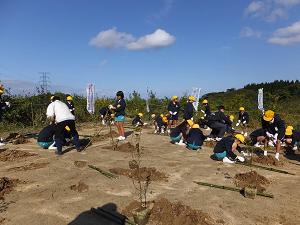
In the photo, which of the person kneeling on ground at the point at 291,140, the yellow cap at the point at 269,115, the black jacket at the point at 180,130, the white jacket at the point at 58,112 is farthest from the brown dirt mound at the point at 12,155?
the person kneeling on ground at the point at 291,140

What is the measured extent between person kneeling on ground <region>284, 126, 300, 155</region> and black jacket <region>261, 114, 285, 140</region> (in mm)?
1054

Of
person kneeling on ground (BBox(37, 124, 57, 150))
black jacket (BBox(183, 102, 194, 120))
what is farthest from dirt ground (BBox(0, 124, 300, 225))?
black jacket (BBox(183, 102, 194, 120))

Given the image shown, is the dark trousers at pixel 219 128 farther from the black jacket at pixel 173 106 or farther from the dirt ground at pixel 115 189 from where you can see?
the black jacket at pixel 173 106

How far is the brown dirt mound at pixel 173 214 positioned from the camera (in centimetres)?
506

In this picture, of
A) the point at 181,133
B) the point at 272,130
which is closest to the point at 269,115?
the point at 272,130

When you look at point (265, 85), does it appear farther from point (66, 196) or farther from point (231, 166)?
point (66, 196)

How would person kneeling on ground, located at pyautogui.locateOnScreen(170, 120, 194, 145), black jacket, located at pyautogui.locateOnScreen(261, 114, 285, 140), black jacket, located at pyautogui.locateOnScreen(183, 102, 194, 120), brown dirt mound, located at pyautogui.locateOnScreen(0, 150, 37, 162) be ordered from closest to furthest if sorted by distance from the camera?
1. brown dirt mound, located at pyautogui.locateOnScreen(0, 150, 37, 162)
2. black jacket, located at pyautogui.locateOnScreen(261, 114, 285, 140)
3. person kneeling on ground, located at pyautogui.locateOnScreen(170, 120, 194, 145)
4. black jacket, located at pyautogui.locateOnScreen(183, 102, 194, 120)

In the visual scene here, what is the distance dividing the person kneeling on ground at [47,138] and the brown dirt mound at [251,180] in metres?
5.65

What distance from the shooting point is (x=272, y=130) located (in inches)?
398

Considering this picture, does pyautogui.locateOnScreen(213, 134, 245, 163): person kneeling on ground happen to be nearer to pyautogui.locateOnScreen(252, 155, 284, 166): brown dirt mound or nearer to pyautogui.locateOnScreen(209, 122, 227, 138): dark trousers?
pyautogui.locateOnScreen(252, 155, 284, 166): brown dirt mound

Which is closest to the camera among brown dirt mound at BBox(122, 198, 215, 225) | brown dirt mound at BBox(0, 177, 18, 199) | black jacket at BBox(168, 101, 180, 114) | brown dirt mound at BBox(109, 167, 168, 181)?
brown dirt mound at BBox(122, 198, 215, 225)

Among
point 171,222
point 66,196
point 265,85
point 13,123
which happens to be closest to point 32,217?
point 66,196

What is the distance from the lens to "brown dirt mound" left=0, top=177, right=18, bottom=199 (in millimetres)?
6273

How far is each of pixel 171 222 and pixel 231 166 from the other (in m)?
4.05
